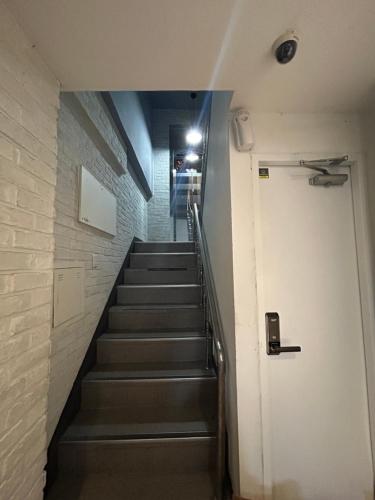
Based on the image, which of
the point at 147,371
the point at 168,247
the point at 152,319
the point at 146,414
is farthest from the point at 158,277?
the point at 146,414

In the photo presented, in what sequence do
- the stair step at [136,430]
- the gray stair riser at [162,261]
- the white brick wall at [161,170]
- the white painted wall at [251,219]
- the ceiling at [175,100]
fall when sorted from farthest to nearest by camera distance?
1. the white brick wall at [161,170]
2. the ceiling at [175,100]
3. the gray stair riser at [162,261]
4. the stair step at [136,430]
5. the white painted wall at [251,219]

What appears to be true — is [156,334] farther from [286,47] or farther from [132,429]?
[286,47]

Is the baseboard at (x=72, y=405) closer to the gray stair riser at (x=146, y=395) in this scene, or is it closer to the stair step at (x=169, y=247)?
the gray stair riser at (x=146, y=395)

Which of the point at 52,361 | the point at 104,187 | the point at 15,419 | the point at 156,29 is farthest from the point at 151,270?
the point at 156,29

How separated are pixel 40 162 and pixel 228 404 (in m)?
1.69

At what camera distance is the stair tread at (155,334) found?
83.8 inches

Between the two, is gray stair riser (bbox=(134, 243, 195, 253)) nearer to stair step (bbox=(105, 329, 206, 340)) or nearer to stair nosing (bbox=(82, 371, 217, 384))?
stair step (bbox=(105, 329, 206, 340))

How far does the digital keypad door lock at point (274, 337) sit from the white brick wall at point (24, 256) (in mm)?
1149

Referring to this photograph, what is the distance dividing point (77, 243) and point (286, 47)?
5.37 ft

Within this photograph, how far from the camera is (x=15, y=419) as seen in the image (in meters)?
0.85

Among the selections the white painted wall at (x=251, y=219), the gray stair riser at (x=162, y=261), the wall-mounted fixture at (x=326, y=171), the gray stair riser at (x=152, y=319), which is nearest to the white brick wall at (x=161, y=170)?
the gray stair riser at (x=162, y=261)

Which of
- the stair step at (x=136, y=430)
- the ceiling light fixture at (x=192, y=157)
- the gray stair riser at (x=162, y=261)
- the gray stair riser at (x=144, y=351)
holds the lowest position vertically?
the stair step at (x=136, y=430)

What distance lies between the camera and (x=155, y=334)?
2.21 meters

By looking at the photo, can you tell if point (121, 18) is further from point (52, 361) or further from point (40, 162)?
point (52, 361)
